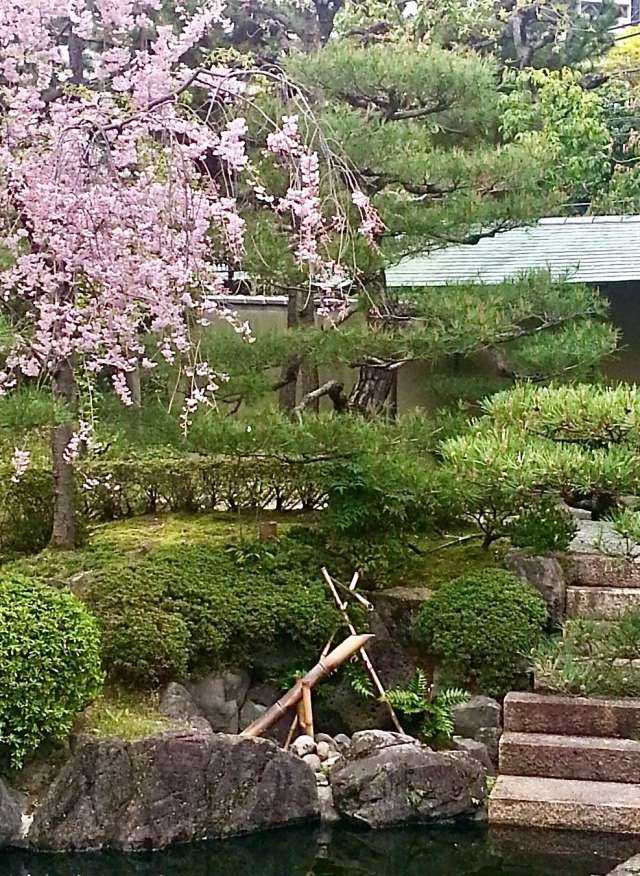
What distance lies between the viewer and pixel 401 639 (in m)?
5.96

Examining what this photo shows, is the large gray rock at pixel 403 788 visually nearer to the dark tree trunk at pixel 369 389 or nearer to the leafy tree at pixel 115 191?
the leafy tree at pixel 115 191

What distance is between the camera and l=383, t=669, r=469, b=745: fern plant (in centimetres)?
546

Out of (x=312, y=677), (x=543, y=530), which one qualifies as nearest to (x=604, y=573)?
(x=543, y=530)

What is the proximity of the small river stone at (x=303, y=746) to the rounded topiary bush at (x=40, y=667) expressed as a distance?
1.12 metres

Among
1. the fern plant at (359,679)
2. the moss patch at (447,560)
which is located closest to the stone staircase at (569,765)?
the fern plant at (359,679)

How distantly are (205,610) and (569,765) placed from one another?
2005mm

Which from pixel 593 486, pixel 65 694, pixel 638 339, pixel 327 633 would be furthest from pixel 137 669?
pixel 638 339

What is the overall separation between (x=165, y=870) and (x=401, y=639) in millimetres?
2019

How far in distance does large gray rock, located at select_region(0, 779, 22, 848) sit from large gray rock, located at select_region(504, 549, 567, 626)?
2936 millimetres

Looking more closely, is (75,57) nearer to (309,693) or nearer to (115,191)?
(115,191)

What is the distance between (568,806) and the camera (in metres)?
4.71

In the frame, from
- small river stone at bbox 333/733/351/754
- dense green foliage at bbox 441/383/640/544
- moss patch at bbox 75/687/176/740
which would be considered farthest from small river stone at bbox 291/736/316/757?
dense green foliage at bbox 441/383/640/544

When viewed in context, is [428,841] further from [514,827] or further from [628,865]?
[628,865]

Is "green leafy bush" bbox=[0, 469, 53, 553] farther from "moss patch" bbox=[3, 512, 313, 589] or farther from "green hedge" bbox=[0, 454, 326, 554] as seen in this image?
"moss patch" bbox=[3, 512, 313, 589]
